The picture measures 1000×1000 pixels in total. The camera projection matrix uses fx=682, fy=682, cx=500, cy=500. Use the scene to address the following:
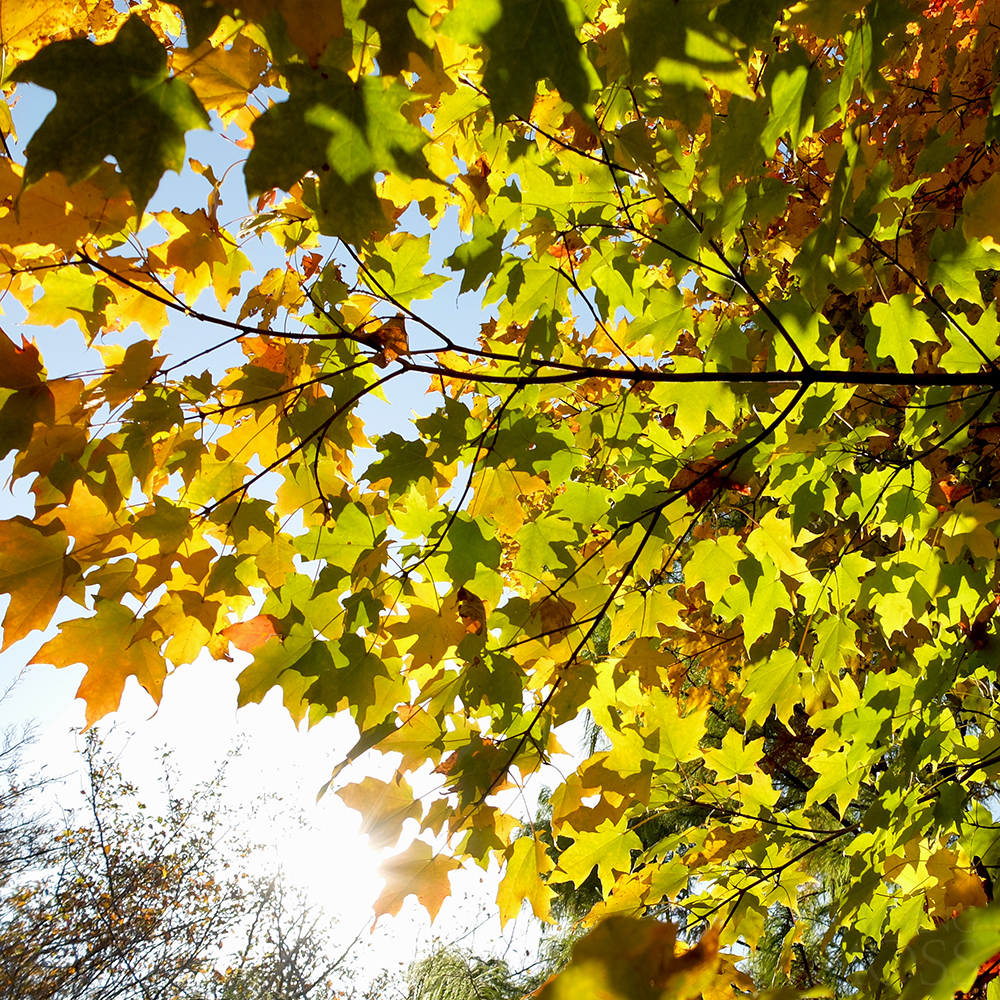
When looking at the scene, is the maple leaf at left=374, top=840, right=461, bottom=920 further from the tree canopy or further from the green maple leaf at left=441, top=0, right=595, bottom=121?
the green maple leaf at left=441, top=0, right=595, bottom=121

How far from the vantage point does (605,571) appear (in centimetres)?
154

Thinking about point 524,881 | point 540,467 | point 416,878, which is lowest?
point 524,881

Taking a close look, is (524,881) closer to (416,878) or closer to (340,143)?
(416,878)

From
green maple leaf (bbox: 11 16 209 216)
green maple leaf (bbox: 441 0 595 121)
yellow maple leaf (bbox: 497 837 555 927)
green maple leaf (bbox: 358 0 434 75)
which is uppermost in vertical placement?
green maple leaf (bbox: 11 16 209 216)

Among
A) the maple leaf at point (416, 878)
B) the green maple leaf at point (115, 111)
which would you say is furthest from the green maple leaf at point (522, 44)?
the maple leaf at point (416, 878)

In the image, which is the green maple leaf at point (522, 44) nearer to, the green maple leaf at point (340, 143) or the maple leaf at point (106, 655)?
the green maple leaf at point (340, 143)

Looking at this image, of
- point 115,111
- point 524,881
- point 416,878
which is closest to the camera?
point 115,111

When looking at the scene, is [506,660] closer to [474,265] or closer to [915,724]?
[474,265]

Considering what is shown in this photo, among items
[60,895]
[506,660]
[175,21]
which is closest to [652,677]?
[506,660]

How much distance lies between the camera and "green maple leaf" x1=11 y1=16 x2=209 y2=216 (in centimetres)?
66

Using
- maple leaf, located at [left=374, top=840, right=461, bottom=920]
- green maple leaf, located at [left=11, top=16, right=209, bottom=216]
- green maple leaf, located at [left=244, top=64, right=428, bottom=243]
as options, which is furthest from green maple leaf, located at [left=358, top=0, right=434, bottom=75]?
maple leaf, located at [left=374, top=840, right=461, bottom=920]

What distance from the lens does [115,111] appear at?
2.31 feet

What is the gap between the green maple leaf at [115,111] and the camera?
2.18 feet

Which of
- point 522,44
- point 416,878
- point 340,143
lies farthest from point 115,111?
point 416,878
